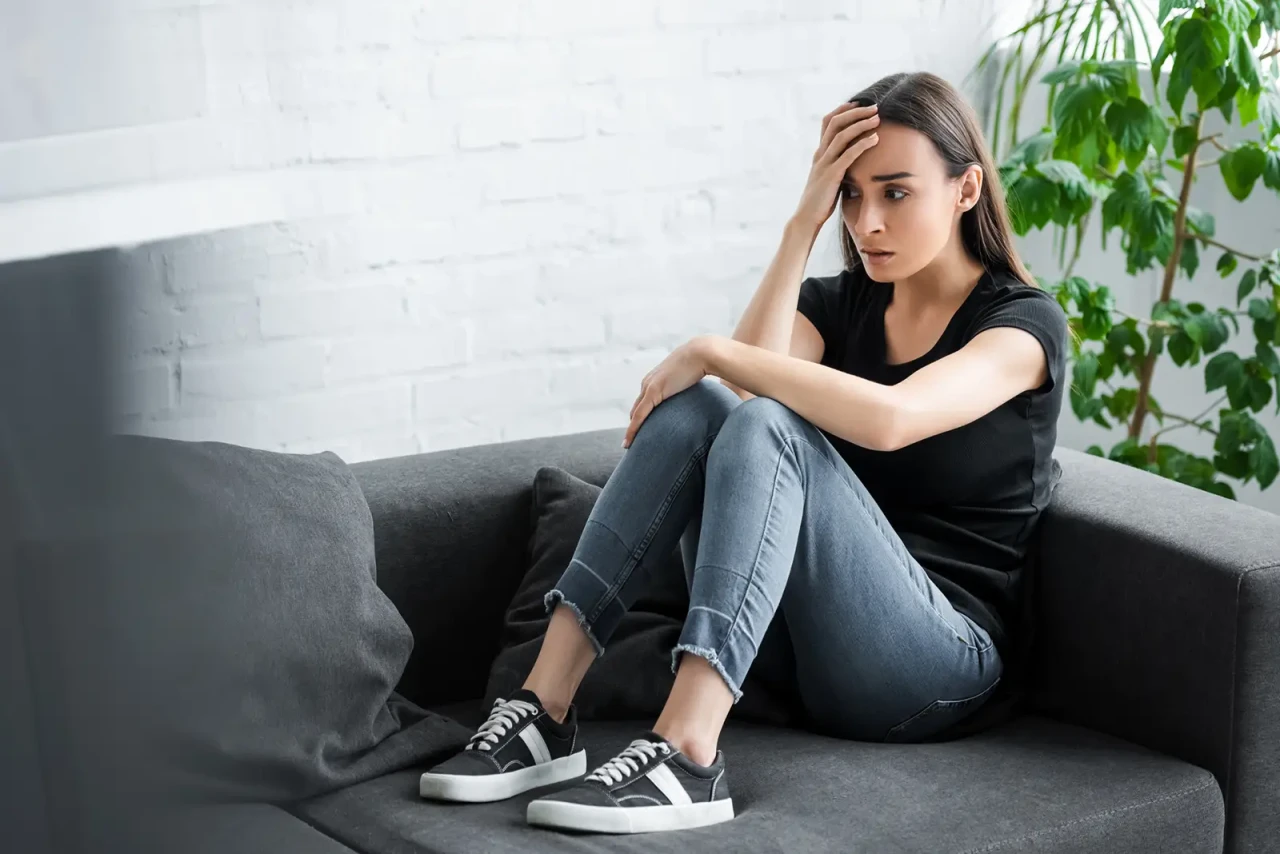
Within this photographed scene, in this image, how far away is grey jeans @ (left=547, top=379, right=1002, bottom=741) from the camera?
4.26 ft

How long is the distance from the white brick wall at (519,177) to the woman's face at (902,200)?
2.20 feet

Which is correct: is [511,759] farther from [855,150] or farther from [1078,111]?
[1078,111]

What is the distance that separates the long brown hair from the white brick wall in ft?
2.18

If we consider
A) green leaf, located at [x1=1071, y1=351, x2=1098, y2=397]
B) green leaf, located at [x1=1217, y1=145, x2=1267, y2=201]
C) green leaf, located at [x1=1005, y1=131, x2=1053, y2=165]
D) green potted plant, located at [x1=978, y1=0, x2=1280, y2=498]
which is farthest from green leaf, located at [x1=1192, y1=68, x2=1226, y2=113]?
green leaf, located at [x1=1071, y1=351, x2=1098, y2=397]

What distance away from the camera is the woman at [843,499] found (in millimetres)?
1293

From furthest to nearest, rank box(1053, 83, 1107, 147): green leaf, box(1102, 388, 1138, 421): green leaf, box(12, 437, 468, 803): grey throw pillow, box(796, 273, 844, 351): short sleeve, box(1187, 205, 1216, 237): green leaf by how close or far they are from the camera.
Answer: box(1102, 388, 1138, 421): green leaf
box(1187, 205, 1216, 237): green leaf
box(1053, 83, 1107, 147): green leaf
box(796, 273, 844, 351): short sleeve
box(12, 437, 468, 803): grey throw pillow

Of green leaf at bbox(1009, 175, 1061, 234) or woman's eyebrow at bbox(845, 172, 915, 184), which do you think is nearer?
woman's eyebrow at bbox(845, 172, 915, 184)

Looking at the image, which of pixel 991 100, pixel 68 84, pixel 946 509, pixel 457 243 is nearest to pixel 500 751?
pixel 946 509

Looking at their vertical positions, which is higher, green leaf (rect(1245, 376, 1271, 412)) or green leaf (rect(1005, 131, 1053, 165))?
green leaf (rect(1005, 131, 1053, 165))

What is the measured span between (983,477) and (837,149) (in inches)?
14.7

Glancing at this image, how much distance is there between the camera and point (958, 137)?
151cm

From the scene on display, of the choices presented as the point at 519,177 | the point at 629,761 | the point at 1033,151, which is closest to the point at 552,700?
the point at 629,761

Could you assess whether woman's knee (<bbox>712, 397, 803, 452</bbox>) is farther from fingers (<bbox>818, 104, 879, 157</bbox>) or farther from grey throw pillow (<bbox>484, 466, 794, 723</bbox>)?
fingers (<bbox>818, 104, 879, 157</bbox>)

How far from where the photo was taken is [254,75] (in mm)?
1818
